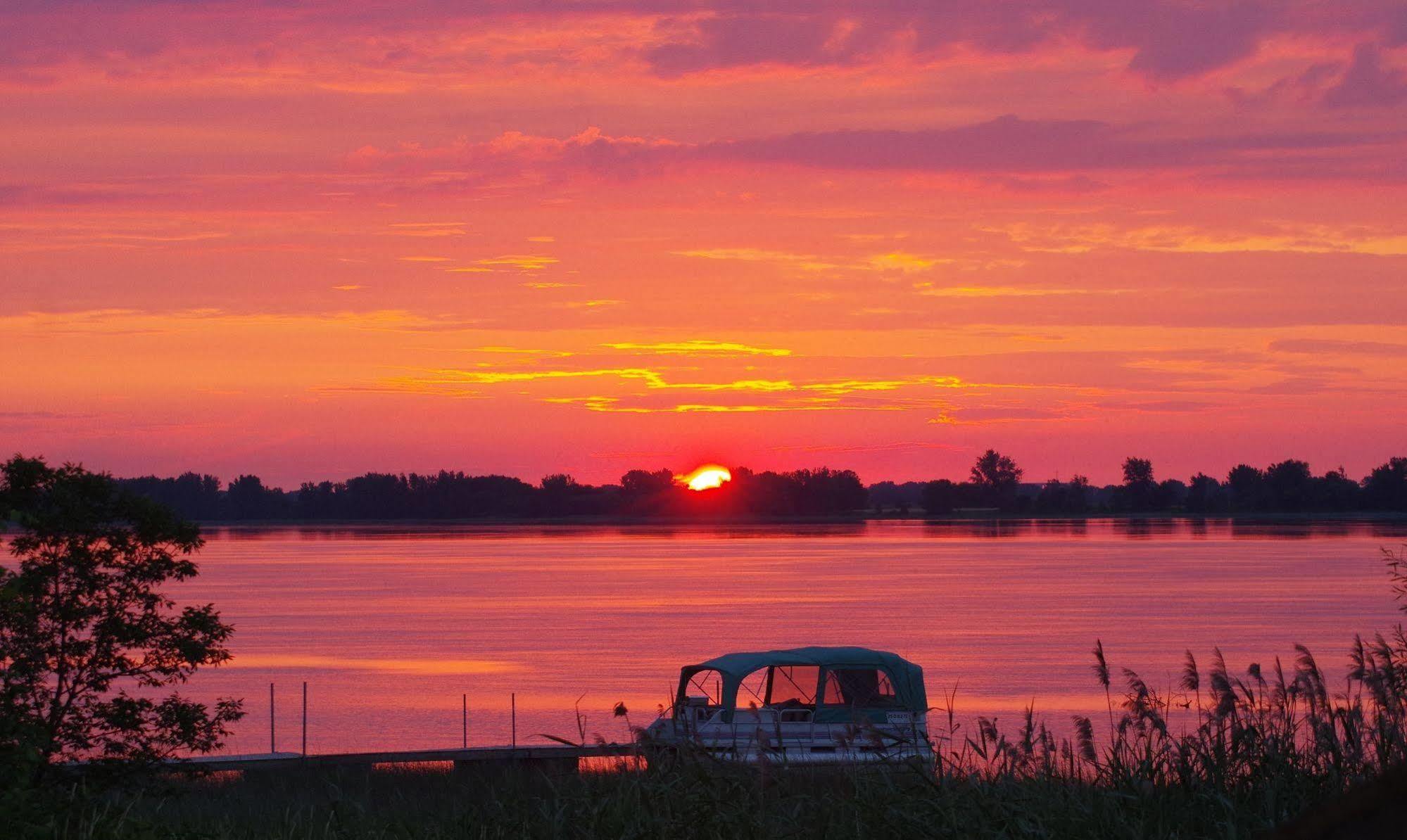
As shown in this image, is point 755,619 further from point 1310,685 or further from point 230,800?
point 1310,685

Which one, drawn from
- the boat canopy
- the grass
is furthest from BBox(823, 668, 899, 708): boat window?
the grass

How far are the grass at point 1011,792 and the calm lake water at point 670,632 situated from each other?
82.9 ft

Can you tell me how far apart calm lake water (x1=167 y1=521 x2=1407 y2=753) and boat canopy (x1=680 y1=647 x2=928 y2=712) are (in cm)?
502

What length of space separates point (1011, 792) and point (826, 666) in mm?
23940

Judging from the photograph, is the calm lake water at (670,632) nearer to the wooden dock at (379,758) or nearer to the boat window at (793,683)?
the wooden dock at (379,758)

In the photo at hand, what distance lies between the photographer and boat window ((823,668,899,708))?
34406 mm

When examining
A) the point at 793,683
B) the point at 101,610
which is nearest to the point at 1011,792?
the point at 793,683

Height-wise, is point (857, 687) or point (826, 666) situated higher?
point (826, 666)

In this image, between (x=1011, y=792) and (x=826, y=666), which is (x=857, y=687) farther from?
(x=1011, y=792)

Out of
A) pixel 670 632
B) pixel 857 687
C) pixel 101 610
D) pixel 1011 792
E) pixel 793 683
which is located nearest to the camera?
pixel 1011 792

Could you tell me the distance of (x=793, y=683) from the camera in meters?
35.4

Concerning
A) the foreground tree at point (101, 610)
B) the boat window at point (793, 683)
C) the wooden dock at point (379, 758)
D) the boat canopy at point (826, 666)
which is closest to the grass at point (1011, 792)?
the foreground tree at point (101, 610)


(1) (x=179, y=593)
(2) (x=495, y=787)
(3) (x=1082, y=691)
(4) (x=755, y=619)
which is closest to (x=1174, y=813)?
(2) (x=495, y=787)

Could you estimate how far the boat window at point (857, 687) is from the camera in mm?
34406
